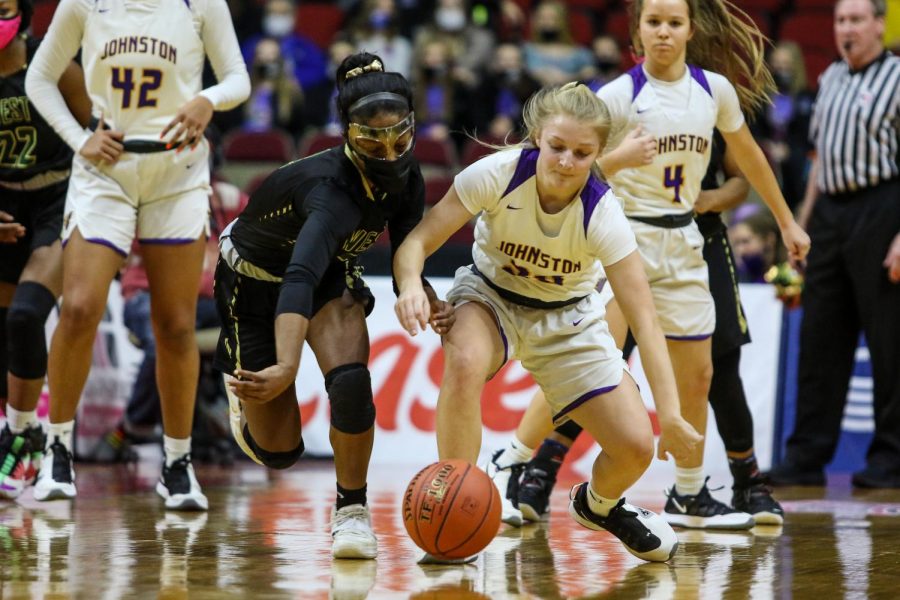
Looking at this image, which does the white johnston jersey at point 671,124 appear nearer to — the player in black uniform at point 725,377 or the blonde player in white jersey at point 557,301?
the player in black uniform at point 725,377

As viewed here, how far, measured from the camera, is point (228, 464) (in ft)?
23.8

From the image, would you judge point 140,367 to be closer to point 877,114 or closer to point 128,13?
point 128,13

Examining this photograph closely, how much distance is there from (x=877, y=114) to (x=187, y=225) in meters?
3.46

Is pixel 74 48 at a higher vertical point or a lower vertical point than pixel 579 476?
higher

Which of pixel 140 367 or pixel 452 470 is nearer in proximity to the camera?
pixel 452 470

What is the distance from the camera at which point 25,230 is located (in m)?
5.19

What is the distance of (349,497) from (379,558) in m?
0.21

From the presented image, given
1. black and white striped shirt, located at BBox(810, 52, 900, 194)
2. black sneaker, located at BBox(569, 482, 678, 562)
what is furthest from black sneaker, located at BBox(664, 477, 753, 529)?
black and white striped shirt, located at BBox(810, 52, 900, 194)

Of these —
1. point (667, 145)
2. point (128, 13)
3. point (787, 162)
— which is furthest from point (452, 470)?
point (787, 162)

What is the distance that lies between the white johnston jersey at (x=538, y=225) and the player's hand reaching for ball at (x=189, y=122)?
1271 millimetres

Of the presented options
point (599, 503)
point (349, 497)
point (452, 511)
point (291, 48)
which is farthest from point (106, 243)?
point (291, 48)

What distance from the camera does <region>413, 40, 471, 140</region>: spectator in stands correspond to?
34.9ft

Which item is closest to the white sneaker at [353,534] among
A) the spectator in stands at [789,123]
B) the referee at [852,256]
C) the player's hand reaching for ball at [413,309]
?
the player's hand reaching for ball at [413,309]

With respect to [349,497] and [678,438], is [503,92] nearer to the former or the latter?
[349,497]
